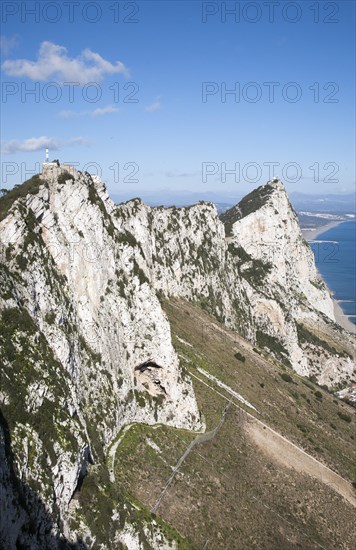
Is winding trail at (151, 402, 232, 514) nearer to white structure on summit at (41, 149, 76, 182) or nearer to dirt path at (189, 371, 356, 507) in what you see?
dirt path at (189, 371, 356, 507)

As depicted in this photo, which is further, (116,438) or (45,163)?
(45,163)

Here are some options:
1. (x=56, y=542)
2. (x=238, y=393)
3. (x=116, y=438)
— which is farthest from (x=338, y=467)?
(x=56, y=542)

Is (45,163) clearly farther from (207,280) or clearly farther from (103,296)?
(207,280)

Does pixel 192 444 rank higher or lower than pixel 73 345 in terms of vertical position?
lower

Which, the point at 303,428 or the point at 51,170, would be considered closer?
the point at 51,170

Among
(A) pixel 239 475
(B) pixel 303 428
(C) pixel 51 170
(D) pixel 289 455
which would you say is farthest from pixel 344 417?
(C) pixel 51 170

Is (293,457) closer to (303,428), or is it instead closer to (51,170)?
(303,428)


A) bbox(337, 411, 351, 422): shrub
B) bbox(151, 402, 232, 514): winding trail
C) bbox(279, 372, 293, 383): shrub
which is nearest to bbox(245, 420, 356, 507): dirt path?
bbox(151, 402, 232, 514): winding trail

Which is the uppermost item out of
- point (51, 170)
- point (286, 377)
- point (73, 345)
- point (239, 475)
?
point (51, 170)

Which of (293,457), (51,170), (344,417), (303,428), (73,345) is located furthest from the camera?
(344,417)
